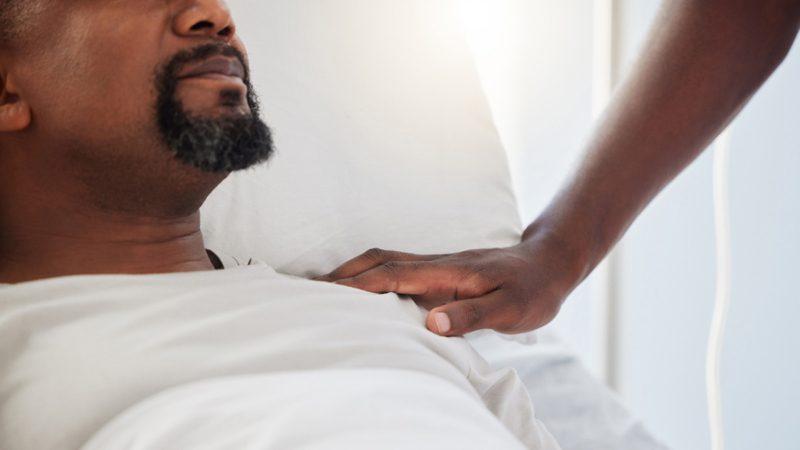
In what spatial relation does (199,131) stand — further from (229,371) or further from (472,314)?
(472,314)

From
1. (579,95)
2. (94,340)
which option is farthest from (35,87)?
(579,95)

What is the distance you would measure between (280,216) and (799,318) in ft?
2.84

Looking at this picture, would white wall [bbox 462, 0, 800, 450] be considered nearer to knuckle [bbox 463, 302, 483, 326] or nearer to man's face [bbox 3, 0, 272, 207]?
knuckle [bbox 463, 302, 483, 326]

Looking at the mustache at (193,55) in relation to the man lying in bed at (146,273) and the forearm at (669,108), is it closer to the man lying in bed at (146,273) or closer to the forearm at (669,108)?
the man lying in bed at (146,273)

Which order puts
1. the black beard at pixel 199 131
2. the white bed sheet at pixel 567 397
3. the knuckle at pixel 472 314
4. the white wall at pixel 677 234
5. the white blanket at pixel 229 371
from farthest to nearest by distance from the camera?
the white wall at pixel 677 234, the white bed sheet at pixel 567 397, the knuckle at pixel 472 314, the black beard at pixel 199 131, the white blanket at pixel 229 371

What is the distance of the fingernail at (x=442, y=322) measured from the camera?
3.22 feet

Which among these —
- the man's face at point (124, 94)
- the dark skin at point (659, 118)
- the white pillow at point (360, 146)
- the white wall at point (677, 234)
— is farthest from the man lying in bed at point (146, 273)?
the white wall at point (677, 234)

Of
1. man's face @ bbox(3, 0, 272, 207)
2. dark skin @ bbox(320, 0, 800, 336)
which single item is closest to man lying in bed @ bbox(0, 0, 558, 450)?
man's face @ bbox(3, 0, 272, 207)

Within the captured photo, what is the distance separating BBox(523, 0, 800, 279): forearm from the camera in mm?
1255

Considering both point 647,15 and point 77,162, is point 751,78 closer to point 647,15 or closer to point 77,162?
point 647,15

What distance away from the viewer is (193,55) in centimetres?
92

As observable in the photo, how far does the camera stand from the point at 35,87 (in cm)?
Result: 91

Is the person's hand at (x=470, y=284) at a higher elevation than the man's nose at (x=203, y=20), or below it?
below

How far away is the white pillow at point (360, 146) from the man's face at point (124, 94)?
10.7 inches
